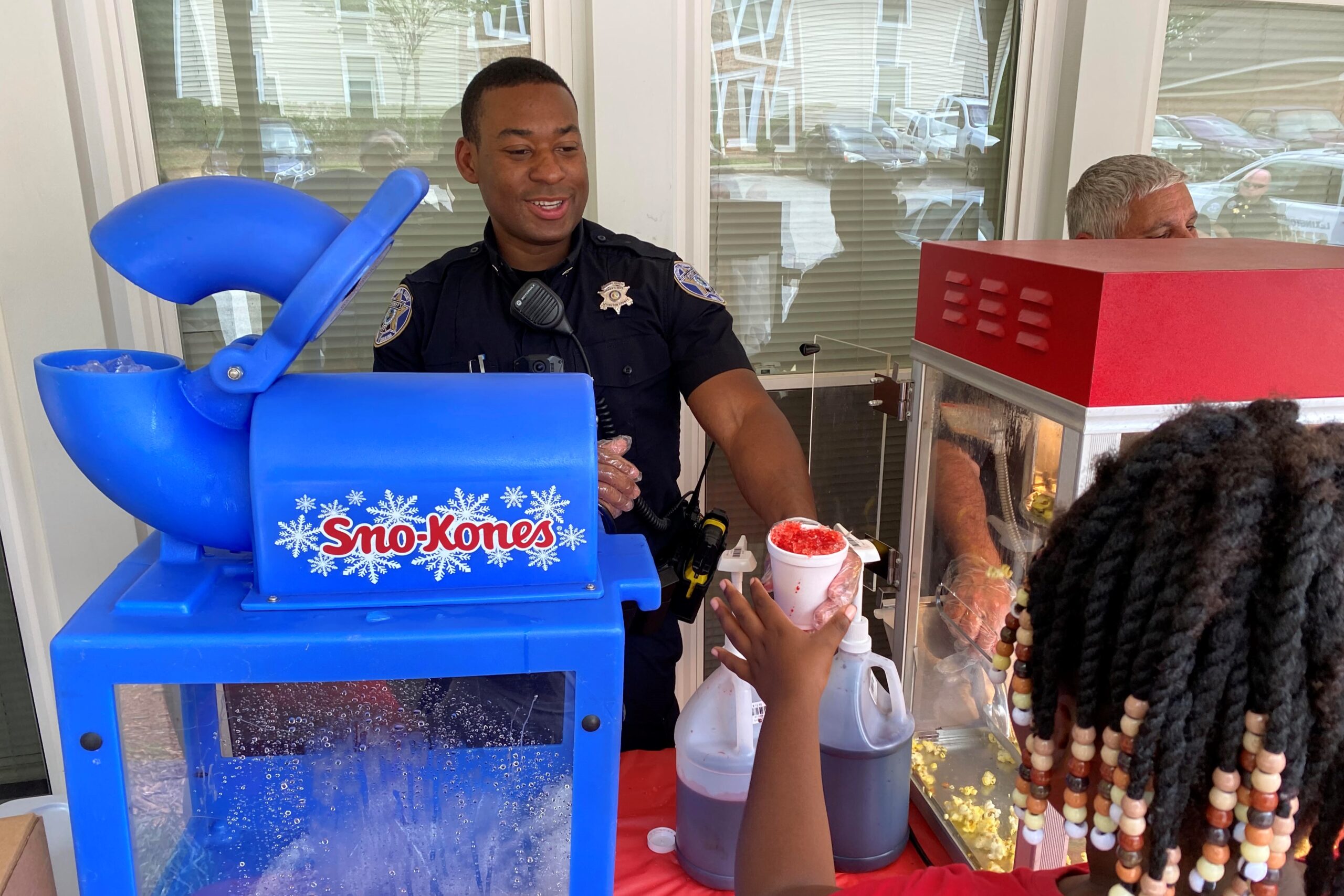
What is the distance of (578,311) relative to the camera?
192 cm

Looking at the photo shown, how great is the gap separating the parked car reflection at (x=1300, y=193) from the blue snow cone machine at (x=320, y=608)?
252 cm

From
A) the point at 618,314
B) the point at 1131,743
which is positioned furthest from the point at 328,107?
the point at 1131,743

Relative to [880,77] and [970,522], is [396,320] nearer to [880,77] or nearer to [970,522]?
[970,522]

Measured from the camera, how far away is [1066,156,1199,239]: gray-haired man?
1999 mm

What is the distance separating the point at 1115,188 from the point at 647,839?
1.71 m

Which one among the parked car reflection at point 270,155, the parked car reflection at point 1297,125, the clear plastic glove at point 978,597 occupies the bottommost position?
the clear plastic glove at point 978,597

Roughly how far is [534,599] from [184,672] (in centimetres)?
29

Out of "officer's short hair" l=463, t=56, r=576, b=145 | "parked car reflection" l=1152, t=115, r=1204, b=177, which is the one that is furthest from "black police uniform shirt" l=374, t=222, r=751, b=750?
"parked car reflection" l=1152, t=115, r=1204, b=177

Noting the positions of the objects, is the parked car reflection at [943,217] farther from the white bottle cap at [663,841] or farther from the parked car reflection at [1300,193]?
the white bottle cap at [663,841]

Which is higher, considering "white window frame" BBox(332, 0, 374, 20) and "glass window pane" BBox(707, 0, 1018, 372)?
"white window frame" BBox(332, 0, 374, 20)

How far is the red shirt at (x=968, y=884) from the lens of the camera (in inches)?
32.2

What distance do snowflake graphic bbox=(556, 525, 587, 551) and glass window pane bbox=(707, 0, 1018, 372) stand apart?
1.68 meters

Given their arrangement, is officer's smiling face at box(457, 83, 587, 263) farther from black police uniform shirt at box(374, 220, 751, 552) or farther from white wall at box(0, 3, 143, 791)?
white wall at box(0, 3, 143, 791)

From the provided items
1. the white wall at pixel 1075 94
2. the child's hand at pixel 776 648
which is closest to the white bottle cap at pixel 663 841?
the child's hand at pixel 776 648
